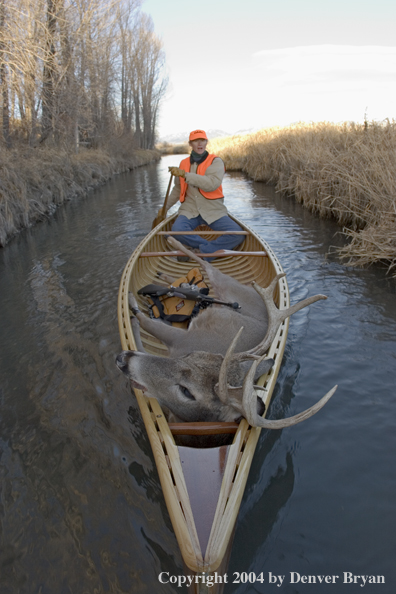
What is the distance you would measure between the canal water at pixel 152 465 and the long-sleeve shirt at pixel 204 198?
1.91 metres

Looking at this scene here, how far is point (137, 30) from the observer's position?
125ft

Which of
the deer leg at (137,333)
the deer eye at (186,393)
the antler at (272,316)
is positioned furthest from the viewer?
the deer leg at (137,333)

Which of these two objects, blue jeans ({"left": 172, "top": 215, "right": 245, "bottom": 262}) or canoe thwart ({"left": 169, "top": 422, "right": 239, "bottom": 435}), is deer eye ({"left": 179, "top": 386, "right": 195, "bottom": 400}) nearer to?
canoe thwart ({"left": 169, "top": 422, "right": 239, "bottom": 435})

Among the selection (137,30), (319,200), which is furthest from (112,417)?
(137,30)

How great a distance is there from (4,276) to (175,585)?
6805 mm

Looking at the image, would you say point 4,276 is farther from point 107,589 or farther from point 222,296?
point 107,589

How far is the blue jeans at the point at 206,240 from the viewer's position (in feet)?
20.1

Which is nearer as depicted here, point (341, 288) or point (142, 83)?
point (341, 288)

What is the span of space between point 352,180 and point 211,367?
23.8 ft

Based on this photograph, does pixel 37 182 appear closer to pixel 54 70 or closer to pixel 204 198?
pixel 54 70

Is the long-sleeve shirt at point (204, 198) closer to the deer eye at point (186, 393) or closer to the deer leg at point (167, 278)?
the deer leg at point (167, 278)

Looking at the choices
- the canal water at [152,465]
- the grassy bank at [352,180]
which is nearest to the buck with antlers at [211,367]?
the canal water at [152,465]

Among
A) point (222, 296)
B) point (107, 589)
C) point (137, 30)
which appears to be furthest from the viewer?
point (137, 30)

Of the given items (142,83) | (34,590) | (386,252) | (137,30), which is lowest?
(34,590)
